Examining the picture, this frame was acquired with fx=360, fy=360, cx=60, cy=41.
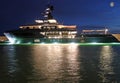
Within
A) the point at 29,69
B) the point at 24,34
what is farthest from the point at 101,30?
the point at 29,69

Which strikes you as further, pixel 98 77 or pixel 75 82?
pixel 98 77

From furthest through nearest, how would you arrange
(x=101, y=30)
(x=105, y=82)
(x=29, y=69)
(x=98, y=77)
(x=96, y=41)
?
(x=101, y=30)
(x=96, y=41)
(x=29, y=69)
(x=98, y=77)
(x=105, y=82)

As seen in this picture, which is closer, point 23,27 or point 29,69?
point 29,69

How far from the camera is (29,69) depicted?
21469mm

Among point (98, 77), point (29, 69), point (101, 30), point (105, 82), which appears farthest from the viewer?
point (101, 30)

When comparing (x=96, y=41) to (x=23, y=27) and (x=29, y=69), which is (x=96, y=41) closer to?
(x=23, y=27)

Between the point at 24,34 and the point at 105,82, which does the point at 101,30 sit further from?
the point at 105,82

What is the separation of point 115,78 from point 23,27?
7102 centimetres

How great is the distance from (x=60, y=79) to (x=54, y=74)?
1658mm

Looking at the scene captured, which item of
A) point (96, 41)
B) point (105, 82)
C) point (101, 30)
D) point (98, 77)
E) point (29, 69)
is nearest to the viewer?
point (105, 82)

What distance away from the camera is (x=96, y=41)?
8350 cm

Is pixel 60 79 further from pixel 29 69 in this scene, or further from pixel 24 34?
pixel 24 34

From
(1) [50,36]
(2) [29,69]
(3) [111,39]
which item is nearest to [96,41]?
(3) [111,39]

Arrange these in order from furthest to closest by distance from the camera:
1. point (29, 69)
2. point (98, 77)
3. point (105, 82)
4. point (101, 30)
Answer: point (101, 30)
point (29, 69)
point (98, 77)
point (105, 82)
